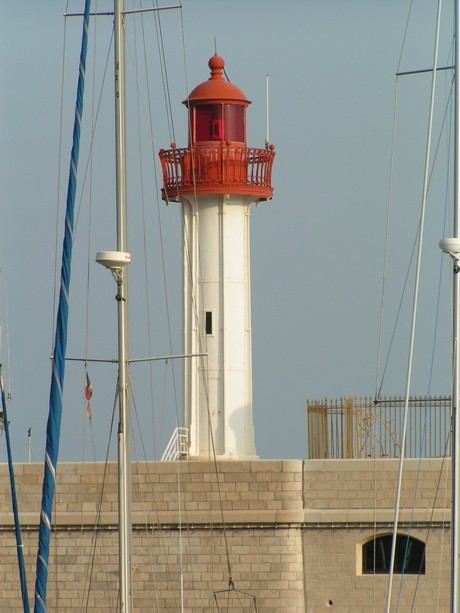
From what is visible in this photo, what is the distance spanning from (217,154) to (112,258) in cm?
926

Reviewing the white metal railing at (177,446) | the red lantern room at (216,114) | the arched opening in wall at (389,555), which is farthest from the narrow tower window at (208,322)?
the arched opening in wall at (389,555)

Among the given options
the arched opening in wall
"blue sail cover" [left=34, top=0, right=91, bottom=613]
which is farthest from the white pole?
→ the arched opening in wall

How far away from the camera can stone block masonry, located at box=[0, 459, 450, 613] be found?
24683 millimetres

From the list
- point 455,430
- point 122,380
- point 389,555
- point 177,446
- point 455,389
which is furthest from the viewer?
point 177,446

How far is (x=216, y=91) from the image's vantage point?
90.4 ft

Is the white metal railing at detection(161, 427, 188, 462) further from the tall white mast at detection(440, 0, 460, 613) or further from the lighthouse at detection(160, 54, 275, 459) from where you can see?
the tall white mast at detection(440, 0, 460, 613)

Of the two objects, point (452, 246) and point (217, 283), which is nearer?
point (452, 246)

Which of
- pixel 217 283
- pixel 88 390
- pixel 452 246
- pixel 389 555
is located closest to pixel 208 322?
pixel 217 283

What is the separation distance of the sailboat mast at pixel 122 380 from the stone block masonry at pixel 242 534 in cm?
678

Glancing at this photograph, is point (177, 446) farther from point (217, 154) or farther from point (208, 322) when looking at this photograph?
point (217, 154)

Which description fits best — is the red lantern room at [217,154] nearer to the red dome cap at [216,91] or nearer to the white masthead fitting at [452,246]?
the red dome cap at [216,91]

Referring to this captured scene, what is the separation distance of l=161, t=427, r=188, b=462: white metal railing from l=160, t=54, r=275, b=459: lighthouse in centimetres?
14

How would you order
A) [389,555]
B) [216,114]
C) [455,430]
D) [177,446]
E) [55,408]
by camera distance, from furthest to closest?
[216,114] < [177,446] < [389,555] < [455,430] < [55,408]

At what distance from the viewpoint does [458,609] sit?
18484 millimetres
